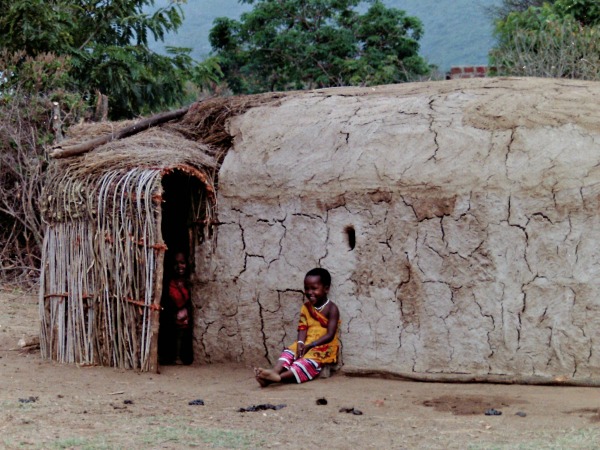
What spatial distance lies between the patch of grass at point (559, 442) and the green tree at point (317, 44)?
45.7 feet

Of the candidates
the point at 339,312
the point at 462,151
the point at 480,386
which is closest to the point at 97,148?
the point at 339,312

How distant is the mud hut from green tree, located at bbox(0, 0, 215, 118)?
7.41 metres

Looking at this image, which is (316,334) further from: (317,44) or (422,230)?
(317,44)

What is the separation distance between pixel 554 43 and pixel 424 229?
26.3 feet

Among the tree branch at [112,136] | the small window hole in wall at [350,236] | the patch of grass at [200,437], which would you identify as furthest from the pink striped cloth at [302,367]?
the tree branch at [112,136]

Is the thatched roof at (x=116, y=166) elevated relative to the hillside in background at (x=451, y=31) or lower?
lower

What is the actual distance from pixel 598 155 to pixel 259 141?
8.27 ft

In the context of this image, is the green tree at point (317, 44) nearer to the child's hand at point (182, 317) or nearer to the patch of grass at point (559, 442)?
the child's hand at point (182, 317)

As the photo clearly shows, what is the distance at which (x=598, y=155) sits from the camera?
6211 millimetres

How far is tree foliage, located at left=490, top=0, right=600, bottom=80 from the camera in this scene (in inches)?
519

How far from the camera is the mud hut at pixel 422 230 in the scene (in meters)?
6.23

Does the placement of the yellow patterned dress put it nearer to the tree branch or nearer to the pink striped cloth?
the pink striped cloth

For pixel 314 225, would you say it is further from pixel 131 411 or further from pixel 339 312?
pixel 131 411

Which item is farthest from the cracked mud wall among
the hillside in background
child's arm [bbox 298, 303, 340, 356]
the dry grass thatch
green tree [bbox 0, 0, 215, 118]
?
the hillside in background
